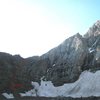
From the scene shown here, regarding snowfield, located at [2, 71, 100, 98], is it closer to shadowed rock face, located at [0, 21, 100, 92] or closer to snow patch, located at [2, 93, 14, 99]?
shadowed rock face, located at [0, 21, 100, 92]

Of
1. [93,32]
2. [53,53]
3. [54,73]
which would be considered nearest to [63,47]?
[53,53]

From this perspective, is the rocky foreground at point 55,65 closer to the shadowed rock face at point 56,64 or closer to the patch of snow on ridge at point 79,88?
the shadowed rock face at point 56,64

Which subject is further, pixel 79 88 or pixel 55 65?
pixel 55 65

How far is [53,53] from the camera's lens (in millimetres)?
76312

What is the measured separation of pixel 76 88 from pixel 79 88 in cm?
77

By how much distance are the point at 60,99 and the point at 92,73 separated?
872cm

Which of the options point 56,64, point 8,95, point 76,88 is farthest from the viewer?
point 56,64

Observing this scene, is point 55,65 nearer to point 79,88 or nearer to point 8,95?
point 8,95

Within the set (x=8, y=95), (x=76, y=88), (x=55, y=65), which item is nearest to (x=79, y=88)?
(x=76, y=88)

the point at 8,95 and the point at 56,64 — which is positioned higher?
the point at 56,64

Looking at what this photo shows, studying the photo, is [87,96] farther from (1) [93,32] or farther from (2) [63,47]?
(1) [93,32]

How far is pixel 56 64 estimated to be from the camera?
2798 inches

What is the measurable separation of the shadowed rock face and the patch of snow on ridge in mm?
1573

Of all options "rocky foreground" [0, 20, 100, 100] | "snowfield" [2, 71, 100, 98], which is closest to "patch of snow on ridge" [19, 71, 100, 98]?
"snowfield" [2, 71, 100, 98]
